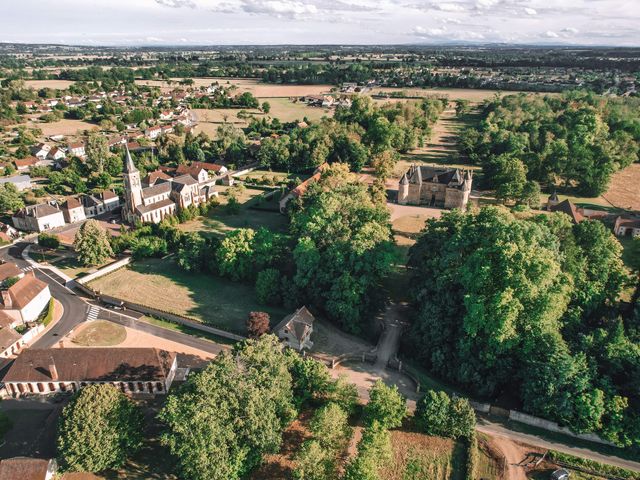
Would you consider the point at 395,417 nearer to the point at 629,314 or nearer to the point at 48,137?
the point at 629,314

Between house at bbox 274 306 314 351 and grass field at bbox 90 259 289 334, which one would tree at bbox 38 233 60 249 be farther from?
Answer: house at bbox 274 306 314 351

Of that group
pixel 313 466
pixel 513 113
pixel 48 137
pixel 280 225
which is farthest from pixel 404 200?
pixel 48 137

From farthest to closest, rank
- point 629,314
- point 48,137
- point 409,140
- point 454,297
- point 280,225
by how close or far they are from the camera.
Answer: point 48,137
point 409,140
point 280,225
point 629,314
point 454,297

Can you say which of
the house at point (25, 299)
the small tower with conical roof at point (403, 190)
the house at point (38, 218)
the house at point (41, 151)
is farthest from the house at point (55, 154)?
the small tower with conical roof at point (403, 190)

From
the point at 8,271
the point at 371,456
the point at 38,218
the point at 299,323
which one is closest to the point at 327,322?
the point at 299,323

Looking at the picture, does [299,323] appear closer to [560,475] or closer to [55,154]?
[560,475]

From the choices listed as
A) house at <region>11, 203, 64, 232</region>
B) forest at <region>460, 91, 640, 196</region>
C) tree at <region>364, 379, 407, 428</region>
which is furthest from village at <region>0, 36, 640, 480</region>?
forest at <region>460, 91, 640, 196</region>

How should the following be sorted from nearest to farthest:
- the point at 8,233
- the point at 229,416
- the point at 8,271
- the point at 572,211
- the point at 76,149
A: the point at 229,416 → the point at 8,271 → the point at 572,211 → the point at 8,233 → the point at 76,149
